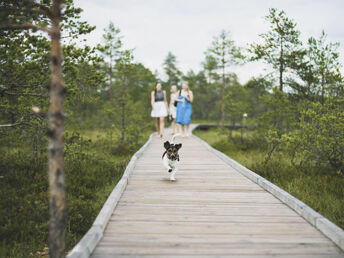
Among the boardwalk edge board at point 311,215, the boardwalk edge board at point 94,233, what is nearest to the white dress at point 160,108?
the boardwalk edge board at point 311,215

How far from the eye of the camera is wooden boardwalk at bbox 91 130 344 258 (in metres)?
2.96

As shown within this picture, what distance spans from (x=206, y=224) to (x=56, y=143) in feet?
7.20

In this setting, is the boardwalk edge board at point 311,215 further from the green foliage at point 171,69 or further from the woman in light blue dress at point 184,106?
the green foliage at point 171,69

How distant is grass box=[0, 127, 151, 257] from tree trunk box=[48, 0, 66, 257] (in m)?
1.85

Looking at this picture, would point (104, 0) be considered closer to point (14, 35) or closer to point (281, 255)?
point (14, 35)

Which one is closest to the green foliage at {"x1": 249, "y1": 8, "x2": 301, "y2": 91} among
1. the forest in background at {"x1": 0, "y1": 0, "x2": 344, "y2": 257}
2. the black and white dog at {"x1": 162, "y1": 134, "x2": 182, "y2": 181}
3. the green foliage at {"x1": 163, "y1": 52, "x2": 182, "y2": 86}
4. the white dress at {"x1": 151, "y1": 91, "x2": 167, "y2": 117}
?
the forest in background at {"x1": 0, "y1": 0, "x2": 344, "y2": 257}

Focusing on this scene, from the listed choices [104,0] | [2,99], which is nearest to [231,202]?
[104,0]

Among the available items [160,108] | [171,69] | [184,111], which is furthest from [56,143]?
[171,69]

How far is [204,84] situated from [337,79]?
4800 centimetres

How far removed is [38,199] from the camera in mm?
5523

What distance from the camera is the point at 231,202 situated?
4547 mm

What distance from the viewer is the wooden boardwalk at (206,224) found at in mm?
2956

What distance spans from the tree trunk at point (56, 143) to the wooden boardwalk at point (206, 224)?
528 millimetres

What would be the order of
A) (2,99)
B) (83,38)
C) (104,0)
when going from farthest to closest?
(2,99)
(83,38)
(104,0)
